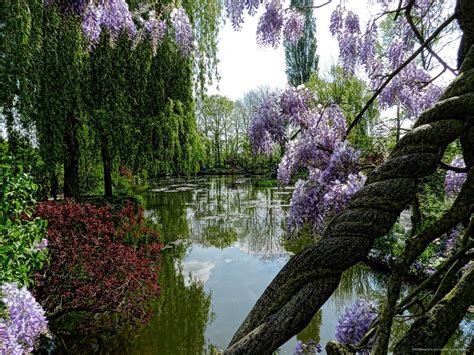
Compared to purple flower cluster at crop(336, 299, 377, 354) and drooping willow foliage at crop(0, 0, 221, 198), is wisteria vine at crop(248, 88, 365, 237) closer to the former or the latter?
purple flower cluster at crop(336, 299, 377, 354)

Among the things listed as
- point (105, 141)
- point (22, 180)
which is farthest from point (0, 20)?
point (22, 180)

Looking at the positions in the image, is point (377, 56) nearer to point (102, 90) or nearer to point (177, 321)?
point (177, 321)

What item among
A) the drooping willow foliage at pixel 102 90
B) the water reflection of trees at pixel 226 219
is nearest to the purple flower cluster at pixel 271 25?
the drooping willow foliage at pixel 102 90

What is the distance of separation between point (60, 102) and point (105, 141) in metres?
1.52

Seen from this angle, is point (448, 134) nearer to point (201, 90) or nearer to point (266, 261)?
point (266, 261)

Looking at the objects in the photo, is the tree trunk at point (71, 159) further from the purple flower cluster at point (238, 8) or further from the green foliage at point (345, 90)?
the green foliage at point (345, 90)

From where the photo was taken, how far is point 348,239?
0.34m

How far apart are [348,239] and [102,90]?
7.41 m

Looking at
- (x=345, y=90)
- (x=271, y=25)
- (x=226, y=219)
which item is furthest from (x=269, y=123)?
(x=345, y=90)

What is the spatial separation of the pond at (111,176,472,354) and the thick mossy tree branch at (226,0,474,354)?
12.3ft

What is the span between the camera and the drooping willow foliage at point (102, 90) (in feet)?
17.9

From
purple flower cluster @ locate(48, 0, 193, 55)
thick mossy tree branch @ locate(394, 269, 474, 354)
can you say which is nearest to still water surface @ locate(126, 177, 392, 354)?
purple flower cluster @ locate(48, 0, 193, 55)

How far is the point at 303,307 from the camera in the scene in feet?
1.08

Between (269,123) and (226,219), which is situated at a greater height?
(269,123)
